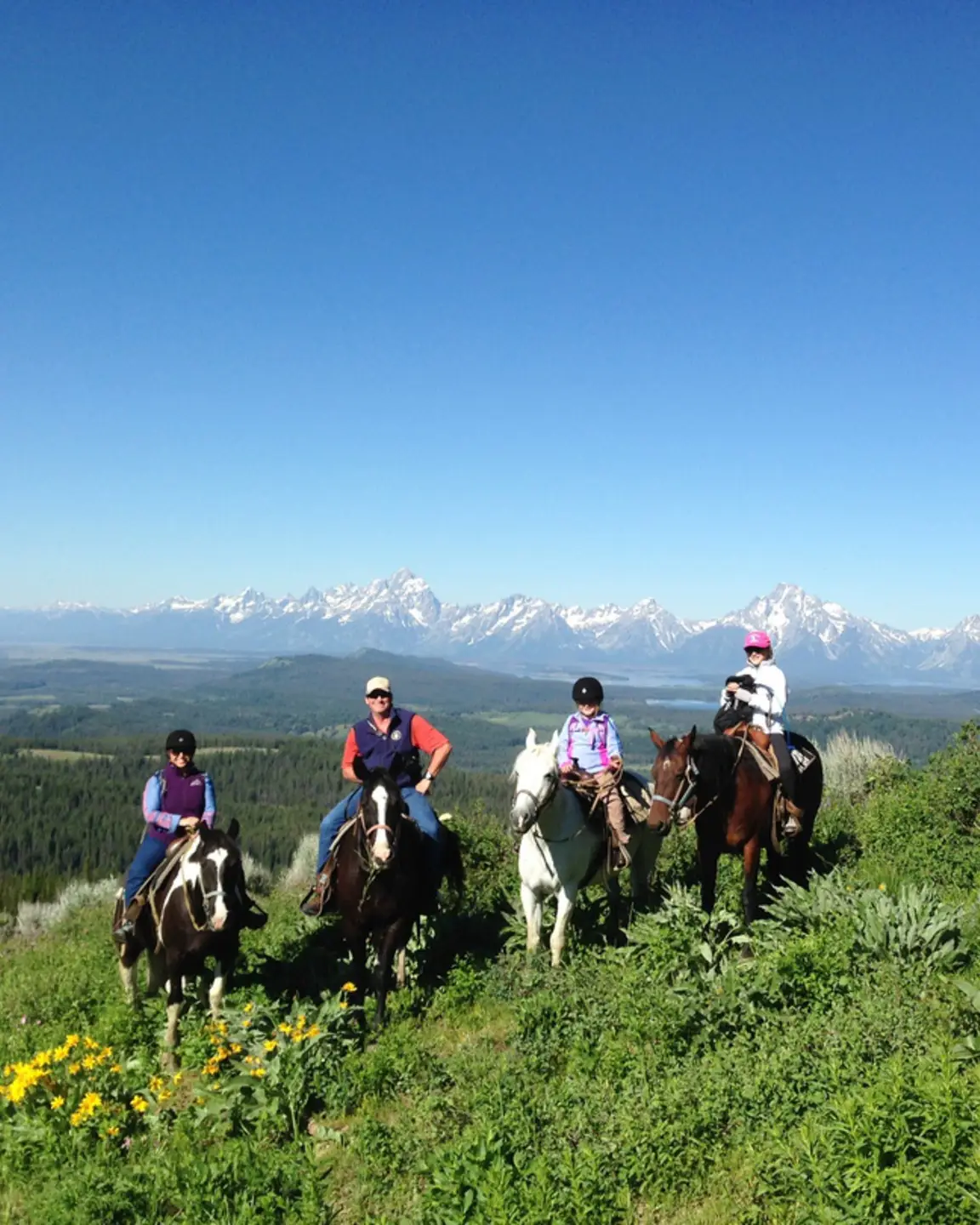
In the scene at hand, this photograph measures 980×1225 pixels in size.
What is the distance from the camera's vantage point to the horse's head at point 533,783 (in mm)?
8570

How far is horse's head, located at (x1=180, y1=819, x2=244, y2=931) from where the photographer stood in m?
7.92

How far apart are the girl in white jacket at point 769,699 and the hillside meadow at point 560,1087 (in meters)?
1.25

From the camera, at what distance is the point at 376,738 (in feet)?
29.8

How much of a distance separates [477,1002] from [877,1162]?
507cm

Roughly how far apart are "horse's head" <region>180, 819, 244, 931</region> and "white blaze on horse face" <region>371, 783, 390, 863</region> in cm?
142

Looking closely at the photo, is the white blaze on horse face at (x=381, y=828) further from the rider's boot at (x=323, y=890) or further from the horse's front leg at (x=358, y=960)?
the horse's front leg at (x=358, y=960)

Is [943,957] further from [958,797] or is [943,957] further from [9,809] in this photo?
[9,809]

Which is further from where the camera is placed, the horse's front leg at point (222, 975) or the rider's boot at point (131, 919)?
the rider's boot at point (131, 919)

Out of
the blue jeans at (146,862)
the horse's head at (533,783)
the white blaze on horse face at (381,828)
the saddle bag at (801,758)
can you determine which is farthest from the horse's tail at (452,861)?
the saddle bag at (801,758)

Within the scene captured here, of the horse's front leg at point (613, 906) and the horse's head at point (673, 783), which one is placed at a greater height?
the horse's head at point (673, 783)

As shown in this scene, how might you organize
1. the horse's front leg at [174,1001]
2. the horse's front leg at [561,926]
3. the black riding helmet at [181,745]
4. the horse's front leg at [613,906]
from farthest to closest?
1. the horse's front leg at [613,906]
2. the horse's front leg at [561,926]
3. the black riding helmet at [181,745]
4. the horse's front leg at [174,1001]

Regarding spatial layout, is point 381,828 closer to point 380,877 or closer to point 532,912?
point 380,877

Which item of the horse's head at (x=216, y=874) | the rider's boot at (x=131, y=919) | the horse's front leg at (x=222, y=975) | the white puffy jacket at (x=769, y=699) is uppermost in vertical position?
the white puffy jacket at (x=769, y=699)

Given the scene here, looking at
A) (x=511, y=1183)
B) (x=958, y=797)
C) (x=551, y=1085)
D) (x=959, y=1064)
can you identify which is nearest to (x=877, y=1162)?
(x=959, y=1064)
